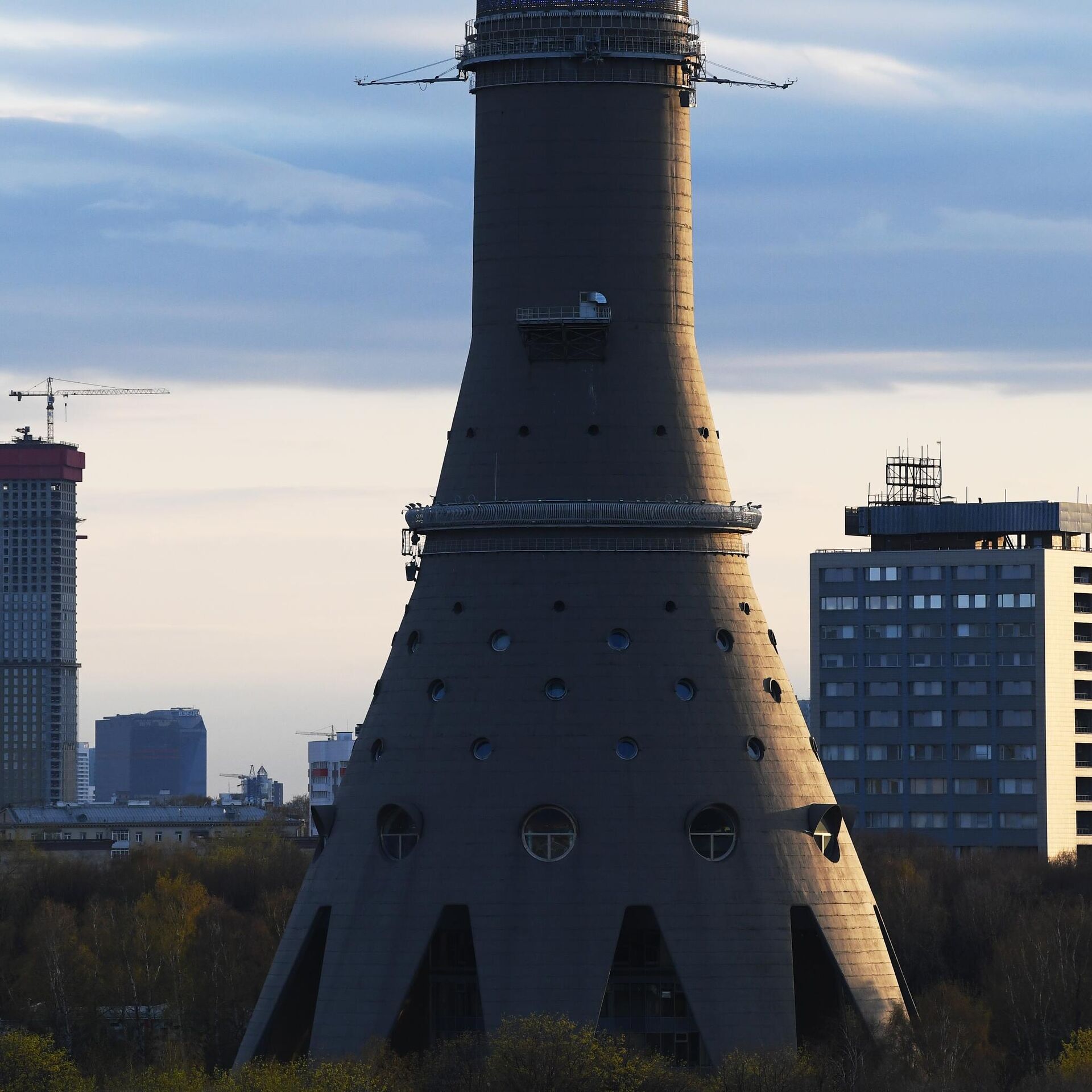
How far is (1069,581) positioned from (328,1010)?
412 feet

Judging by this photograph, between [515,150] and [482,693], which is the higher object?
[515,150]

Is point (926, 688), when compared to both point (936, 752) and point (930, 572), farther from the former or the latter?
point (930, 572)

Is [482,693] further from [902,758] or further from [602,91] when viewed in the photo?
[902,758]

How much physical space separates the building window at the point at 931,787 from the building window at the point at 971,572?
45.2 feet

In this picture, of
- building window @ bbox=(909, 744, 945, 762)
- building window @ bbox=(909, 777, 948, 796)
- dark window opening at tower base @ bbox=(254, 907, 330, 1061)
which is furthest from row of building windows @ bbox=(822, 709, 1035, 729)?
dark window opening at tower base @ bbox=(254, 907, 330, 1061)

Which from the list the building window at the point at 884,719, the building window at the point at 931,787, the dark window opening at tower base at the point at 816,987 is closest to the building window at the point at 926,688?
the building window at the point at 884,719

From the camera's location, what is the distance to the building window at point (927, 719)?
197750mm

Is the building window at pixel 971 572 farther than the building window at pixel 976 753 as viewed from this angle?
Yes

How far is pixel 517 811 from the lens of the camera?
79.1 meters

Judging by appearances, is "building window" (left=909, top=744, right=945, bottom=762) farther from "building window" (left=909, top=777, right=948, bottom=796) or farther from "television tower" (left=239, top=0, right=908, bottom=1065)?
"television tower" (left=239, top=0, right=908, bottom=1065)

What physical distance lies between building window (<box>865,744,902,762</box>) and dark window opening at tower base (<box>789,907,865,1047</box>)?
11510cm

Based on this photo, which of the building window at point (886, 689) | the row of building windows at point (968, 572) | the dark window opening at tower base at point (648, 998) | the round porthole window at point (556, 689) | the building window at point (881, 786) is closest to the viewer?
the dark window opening at tower base at point (648, 998)

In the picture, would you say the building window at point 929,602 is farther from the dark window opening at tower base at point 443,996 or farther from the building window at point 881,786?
the dark window opening at tower base at point 443,996

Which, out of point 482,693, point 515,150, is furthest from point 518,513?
point 515,150
